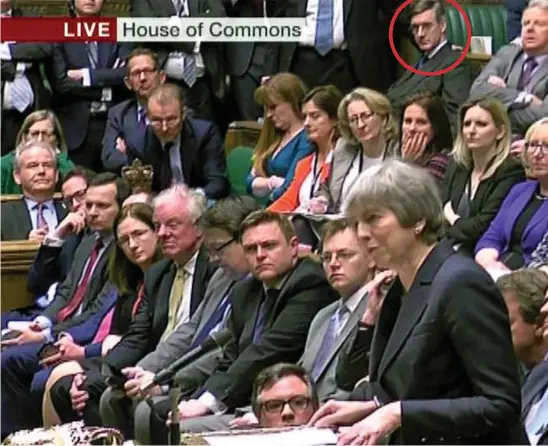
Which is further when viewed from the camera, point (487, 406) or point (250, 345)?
point (250, 345)

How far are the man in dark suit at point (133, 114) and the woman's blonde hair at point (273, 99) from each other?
1.36 ft

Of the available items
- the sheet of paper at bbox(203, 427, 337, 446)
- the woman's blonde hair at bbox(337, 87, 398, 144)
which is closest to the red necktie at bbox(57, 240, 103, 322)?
the woman's blonde hair at bbox(337, 87, 398, 144)

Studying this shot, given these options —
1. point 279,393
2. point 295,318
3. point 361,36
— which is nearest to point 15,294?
point 361,36

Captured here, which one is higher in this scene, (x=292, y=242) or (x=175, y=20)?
(x=175, y=20)

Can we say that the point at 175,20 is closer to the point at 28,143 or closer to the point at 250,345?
the point at 28,143

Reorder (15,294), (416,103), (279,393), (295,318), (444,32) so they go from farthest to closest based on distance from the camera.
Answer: (15,294) < (444,32) < (416,103) < (295,318) < (279,393)

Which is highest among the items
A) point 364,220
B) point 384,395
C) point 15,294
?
point 364,220

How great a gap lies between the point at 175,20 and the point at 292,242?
1.47m

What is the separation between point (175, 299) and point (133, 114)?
1.41 meters

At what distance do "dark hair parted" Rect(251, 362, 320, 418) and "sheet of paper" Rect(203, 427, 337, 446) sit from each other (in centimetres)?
59

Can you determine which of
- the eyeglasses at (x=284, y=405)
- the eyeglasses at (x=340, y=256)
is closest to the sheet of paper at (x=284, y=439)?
the eyeglasses at (x=284, y=405)

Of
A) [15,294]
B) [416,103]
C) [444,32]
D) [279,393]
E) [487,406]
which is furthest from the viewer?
[15,294]

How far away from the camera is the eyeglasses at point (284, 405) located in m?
3.17

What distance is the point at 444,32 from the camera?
15.3 ft
